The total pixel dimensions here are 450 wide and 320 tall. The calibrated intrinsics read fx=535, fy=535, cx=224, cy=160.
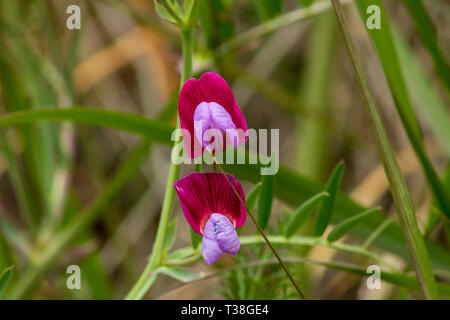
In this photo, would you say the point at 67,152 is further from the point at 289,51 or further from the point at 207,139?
the point at 289,51

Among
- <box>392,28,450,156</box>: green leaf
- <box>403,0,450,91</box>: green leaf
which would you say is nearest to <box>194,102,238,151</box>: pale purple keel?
<box>403,0,450,91</box>: green leaf

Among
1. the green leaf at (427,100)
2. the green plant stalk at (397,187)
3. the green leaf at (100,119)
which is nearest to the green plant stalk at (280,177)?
the green leaf at (100,119)

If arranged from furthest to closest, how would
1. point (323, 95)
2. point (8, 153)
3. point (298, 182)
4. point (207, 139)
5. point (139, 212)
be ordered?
point (139, 212), point (323, 95), point (8, 153), point (298, 182), point (207, 139)

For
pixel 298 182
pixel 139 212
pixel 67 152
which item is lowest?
pixel 298 182

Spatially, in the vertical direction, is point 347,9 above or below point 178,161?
above

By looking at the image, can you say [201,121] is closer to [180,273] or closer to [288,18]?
[180,273]

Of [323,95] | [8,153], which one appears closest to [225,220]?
[8,153]
